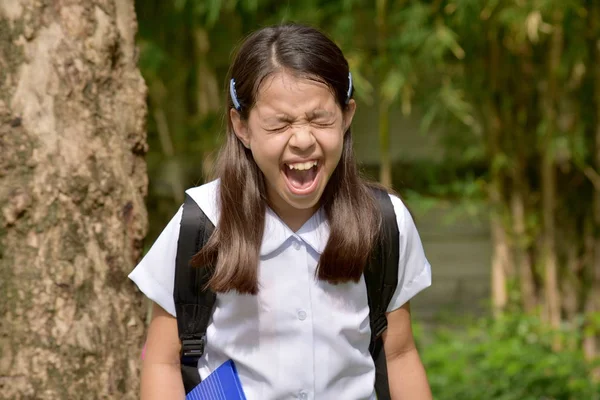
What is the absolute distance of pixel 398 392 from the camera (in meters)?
1.73

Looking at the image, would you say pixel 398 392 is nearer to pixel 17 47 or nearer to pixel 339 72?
pixel 339 72

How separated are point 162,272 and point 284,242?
217mm

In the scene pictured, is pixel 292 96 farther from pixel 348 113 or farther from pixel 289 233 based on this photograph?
pixel 289 233

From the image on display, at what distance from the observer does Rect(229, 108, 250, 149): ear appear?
1603 mm

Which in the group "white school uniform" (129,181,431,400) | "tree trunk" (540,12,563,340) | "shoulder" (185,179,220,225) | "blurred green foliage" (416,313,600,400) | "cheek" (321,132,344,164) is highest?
"cheek" (321,132,344,164)

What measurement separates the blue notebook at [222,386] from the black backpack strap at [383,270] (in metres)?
0.26

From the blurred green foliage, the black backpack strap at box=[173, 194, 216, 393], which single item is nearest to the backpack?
the black backpack strap at box=[173, 194, 216, 393]

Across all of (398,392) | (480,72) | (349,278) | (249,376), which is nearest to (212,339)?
(249,376)

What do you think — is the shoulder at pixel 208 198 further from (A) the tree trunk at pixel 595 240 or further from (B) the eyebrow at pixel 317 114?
(A) the tree trunk at pixel 595 240

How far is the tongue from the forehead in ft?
0.33

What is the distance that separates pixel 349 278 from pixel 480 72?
12.0 feet

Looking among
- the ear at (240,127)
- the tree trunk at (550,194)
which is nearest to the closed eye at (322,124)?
the ear at (240,127)

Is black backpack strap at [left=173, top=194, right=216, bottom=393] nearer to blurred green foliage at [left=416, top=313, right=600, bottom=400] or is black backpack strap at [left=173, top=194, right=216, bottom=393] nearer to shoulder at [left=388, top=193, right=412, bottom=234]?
shoulder at [left=388, top=193, right=412, bottom=234]

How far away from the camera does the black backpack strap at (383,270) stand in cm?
165
